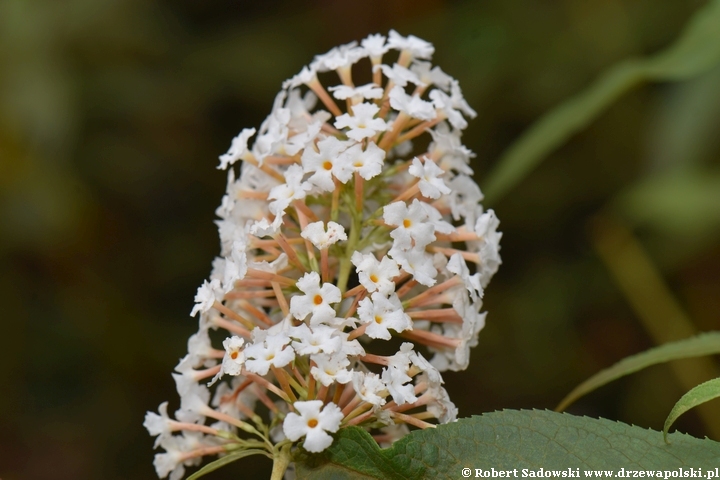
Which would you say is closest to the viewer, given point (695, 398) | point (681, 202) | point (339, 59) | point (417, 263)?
point (695, 398)

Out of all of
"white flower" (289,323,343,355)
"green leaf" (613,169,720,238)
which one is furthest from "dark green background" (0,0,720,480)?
"white flower" (289,323,343,355)

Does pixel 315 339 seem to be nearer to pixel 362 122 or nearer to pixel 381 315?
pixel 381 315

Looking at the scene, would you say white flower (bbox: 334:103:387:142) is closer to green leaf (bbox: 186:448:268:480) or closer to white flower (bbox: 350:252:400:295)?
white flower (bbox: 350:252:400:295)

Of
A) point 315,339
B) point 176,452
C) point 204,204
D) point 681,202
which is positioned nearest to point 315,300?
point 315,339

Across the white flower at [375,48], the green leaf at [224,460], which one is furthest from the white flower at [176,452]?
the white flower at [375,48]

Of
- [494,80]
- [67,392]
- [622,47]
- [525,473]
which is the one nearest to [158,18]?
[494,80]

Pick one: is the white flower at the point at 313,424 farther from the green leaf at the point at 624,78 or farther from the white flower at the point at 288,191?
the green leaf at the point at 624,78
